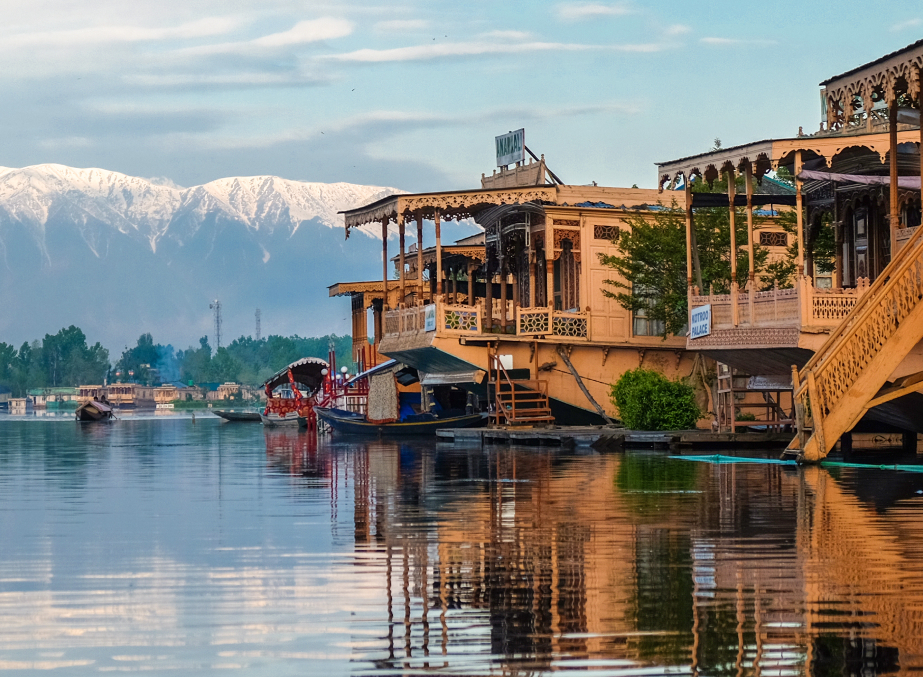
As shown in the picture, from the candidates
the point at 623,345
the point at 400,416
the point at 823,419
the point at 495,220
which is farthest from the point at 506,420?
the point at 823,419

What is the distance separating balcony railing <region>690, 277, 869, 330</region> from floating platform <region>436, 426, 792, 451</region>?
243cm

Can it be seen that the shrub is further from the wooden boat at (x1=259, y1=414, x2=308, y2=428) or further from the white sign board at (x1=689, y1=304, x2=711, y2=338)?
the wooden boat at (x1=259, y1=414, x2=308, y2=428)

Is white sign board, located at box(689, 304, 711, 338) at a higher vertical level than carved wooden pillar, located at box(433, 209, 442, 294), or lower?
lower

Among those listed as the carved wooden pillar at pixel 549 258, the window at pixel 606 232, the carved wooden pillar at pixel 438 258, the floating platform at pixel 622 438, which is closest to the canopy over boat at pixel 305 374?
the carved wooden pillar at pixel 438 258

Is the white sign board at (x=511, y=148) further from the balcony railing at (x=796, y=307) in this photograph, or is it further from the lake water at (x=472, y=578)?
the lake water at (x=472, y=578)

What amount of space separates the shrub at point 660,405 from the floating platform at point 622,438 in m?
0.68

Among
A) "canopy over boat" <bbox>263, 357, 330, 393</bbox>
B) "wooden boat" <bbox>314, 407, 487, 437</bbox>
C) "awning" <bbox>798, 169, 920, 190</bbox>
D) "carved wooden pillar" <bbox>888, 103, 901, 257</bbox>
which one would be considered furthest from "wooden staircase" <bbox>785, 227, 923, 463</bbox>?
"canopy over boat" <bbox>263, 357, 330, 393</bbox>

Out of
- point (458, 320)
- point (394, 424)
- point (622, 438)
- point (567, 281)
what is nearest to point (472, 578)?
point (622, 438)

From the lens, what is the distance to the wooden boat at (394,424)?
1676 inches

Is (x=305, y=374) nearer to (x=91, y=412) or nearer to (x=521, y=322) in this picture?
(x=91, y=412)

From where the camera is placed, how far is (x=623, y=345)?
39.8 metres

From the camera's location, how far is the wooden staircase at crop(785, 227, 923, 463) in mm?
22078

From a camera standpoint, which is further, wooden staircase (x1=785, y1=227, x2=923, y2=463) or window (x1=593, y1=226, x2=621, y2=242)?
window (x1=593, y1=226, x2=621, y2=242)

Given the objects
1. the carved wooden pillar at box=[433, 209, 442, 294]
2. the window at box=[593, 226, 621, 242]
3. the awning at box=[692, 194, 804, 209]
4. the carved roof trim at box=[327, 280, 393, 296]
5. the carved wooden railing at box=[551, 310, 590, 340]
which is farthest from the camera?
the carved roof trim at box=[327, 280, 393, 296]
